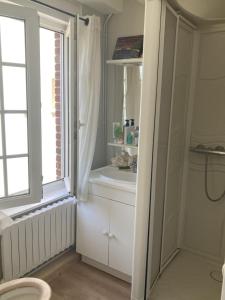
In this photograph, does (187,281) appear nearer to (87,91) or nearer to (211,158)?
(211,158)

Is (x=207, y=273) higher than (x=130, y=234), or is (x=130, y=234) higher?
(x=130, y=234)

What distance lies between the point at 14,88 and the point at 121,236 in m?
1.40

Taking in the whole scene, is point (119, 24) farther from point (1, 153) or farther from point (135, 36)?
point (1, 153)

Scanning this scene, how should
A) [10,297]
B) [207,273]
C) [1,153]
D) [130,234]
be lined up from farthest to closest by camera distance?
[207,273] < [130,234] < [1,153] < [10,297]

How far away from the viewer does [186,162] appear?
2.54 metres

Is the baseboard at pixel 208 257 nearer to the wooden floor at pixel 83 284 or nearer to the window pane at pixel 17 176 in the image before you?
the wooden floor at pixel 83 284

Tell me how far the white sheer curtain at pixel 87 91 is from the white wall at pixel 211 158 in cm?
89

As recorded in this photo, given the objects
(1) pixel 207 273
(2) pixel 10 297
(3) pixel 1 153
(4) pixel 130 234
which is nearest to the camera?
(2) pixel 10 297

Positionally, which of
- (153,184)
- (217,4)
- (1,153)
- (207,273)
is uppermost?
(217,4)

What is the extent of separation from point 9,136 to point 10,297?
1.04m

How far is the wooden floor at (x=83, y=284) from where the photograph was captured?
216cm

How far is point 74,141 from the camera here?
227 centimetres

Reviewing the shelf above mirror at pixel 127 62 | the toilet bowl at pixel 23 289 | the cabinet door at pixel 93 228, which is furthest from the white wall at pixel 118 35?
the toilet bowl at pixel 23 289

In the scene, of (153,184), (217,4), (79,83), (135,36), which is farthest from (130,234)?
(217,4)
